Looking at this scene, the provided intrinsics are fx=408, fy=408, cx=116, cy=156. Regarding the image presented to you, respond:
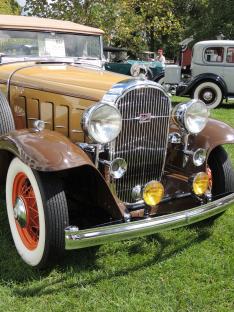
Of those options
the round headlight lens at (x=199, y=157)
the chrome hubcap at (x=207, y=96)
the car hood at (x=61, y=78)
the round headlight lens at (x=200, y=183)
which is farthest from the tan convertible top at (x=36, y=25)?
the chrome hubcap at (x=207, y=96)

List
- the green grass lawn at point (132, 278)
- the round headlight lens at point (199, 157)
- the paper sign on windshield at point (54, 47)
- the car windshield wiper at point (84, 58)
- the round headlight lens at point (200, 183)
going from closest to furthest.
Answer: the green grass lawn at point (132, 278) → the round headlight lens at point (200, 183) → the round headlight lens at point (199, 157) → the paper sign on windshield at point (54, 47) → the car windshield wiper at point (84, 58)

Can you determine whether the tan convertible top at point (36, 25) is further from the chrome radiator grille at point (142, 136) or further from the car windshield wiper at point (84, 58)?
the chrome radiator grille at point (142, 136)

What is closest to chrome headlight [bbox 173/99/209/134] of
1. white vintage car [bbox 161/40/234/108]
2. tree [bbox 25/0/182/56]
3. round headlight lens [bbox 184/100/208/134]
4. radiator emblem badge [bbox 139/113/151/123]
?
round headlight lens [bbox 184/100/208/134]

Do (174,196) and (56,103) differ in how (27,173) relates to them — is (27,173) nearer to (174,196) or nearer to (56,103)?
(56,103)

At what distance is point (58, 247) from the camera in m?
2.46

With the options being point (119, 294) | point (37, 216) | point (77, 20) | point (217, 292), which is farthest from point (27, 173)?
point (77, 20)

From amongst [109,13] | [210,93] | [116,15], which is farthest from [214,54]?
[109,13]

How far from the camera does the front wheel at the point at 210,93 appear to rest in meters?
10.5

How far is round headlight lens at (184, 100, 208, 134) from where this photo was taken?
116 inches

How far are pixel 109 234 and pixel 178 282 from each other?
2.03 ft

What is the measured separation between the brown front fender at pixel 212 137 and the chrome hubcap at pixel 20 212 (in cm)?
138

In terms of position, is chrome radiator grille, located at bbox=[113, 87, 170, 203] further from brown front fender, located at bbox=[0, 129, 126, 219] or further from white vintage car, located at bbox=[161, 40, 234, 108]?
white vintage car, located at bbox=[161, 40, 234, 108]

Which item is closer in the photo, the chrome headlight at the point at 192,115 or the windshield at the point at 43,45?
the chrome headlight at the point at 192,115

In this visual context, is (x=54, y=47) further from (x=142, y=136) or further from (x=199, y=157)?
(x=199, y=157)
